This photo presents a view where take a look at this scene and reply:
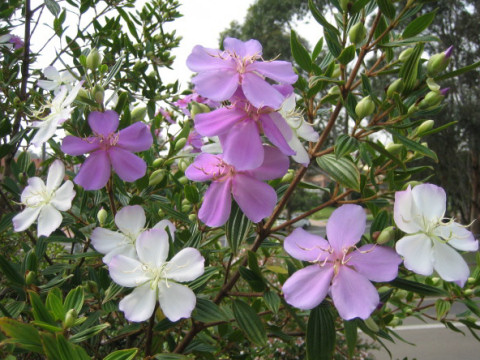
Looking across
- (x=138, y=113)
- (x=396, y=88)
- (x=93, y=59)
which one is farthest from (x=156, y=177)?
(x=396, y=88)

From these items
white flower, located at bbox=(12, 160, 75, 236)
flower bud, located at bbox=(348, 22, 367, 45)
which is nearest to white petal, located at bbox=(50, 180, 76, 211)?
white flower, located at bbox=(12, 160, 75, 236)

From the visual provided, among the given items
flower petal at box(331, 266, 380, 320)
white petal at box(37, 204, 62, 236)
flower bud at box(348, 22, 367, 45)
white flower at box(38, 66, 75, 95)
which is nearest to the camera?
flower petal at box(331, 266, 380, 320)

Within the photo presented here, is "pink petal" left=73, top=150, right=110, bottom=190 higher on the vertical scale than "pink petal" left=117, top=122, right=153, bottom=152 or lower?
lower

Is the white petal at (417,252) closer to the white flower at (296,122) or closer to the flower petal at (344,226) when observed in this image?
the flower petal at (344,226)

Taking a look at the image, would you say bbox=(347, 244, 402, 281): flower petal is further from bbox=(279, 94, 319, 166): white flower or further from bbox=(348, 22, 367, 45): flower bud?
bbox=(348, 22, 367, 45): flower bud

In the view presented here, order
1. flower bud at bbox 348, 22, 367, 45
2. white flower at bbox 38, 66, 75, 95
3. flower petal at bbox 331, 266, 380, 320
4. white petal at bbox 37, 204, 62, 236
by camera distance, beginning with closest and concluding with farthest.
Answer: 1. flower petal at bbox 331, 266, 380, 320
2. flower bud at bbox 348, 22, 367, 45
3. white petal at bbox 37, 204, 62, 236
4. white flower at bbox 38, 66, 75, 95

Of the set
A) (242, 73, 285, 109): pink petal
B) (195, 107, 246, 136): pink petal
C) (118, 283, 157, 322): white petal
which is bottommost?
(118, 283, 157, 322): white petal

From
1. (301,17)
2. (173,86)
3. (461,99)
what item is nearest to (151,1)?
(173,86)
